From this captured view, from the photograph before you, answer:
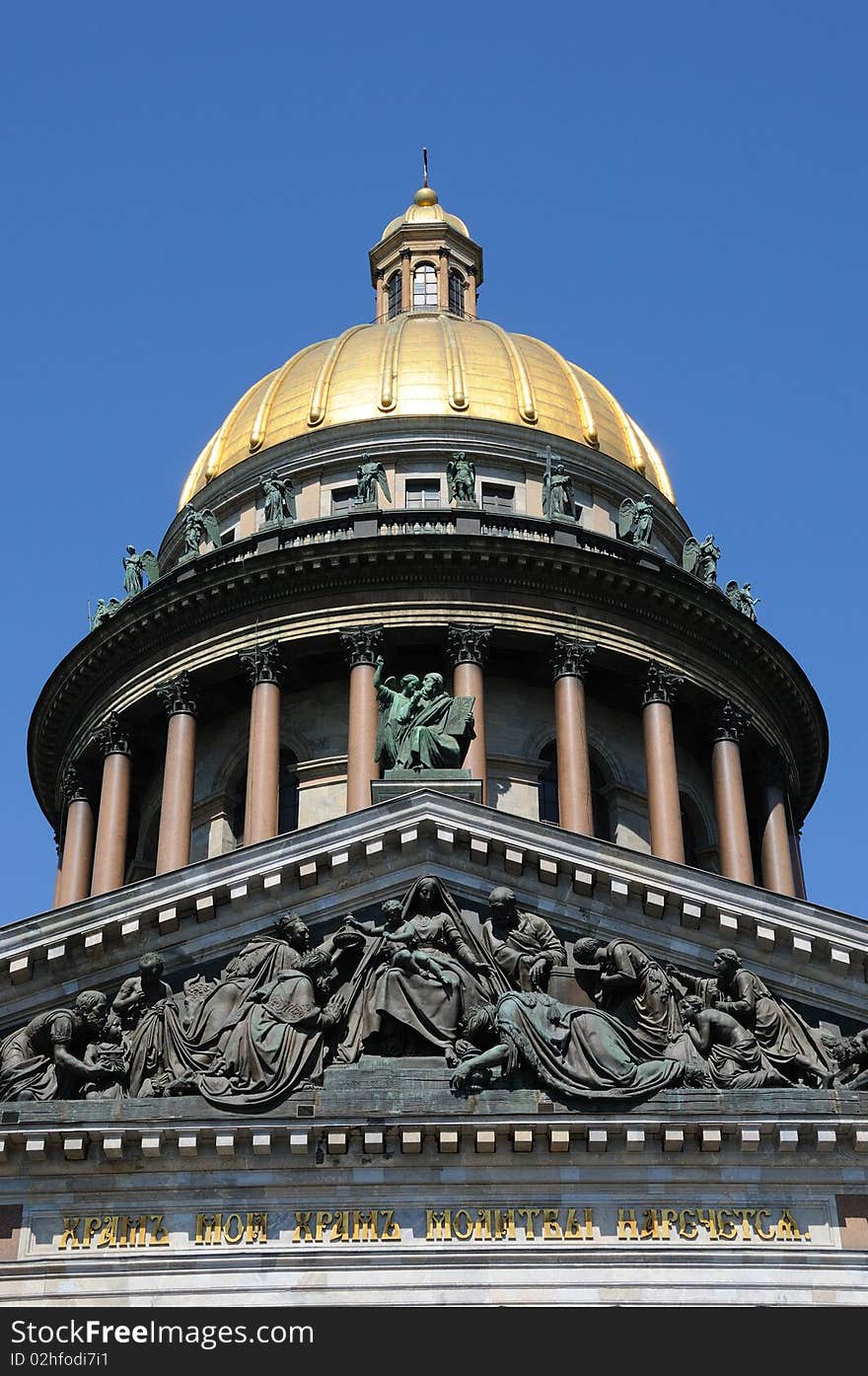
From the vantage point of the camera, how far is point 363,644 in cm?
4972

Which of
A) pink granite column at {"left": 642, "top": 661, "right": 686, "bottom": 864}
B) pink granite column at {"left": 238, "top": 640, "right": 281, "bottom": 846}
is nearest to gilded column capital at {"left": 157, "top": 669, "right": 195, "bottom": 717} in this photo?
pink granite column at {"left": 238, "top": 640, "right": 281, "bottom": 846}

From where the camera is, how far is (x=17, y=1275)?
26.9m

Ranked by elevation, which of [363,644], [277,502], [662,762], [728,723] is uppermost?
[277,502]

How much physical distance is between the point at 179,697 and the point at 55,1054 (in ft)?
76.1

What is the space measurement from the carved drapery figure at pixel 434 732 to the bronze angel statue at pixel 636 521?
2073 cm

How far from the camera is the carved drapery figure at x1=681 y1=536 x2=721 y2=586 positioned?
180 feet

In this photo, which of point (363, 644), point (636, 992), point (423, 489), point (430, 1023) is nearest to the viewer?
point (430, 1023)

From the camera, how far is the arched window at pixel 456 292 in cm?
6388

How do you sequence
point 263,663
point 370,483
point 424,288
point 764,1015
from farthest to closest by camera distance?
1. point 424,288
2. point 370,483
3. point 263,663
4. point 764,1015

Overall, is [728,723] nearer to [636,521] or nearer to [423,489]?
[636,521]

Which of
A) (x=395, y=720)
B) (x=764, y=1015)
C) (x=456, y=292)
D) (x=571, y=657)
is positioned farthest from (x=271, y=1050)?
(x=456, y=292)

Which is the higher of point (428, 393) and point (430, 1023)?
point (428, 393)

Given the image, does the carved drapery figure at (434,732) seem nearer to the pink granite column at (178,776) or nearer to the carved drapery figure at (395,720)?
the carved drapery figure at (395,720)
